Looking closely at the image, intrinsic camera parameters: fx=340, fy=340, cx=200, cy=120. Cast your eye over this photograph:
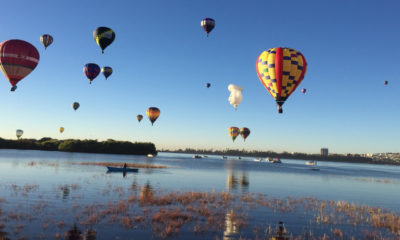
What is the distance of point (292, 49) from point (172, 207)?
1021 inches

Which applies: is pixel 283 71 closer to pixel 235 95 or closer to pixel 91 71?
pixel 235 95

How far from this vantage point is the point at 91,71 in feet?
246

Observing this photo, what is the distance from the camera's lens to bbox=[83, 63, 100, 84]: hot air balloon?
75.1 meters

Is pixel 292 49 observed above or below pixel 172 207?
above

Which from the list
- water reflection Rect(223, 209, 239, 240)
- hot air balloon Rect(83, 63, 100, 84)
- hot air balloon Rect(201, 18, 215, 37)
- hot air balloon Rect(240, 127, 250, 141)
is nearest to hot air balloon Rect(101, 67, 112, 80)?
hot air balloon Rect(83, 63, 100, 84)

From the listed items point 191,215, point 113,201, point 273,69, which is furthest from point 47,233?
point 273,69

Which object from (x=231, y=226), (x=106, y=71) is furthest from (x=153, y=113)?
(x=231, y=226)

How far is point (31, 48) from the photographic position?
165ft

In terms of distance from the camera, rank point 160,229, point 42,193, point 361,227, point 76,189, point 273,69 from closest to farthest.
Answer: point 160,229 < point 361,227 < point 42,193 < point 76,189 < point 273,69

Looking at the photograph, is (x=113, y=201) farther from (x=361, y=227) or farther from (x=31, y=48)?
(x=31, y=48)

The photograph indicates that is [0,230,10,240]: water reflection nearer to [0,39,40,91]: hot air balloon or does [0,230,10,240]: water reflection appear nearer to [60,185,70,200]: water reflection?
[60,185,70,200]: water reflection

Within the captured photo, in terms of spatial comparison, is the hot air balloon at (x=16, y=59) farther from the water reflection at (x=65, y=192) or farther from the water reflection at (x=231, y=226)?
the water reflection at (x=231, y=226)

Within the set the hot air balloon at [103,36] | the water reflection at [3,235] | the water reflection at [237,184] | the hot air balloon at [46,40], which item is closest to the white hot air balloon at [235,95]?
the water reflection at [237,184]

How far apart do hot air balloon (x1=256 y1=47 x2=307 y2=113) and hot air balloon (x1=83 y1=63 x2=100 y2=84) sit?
44.9m
